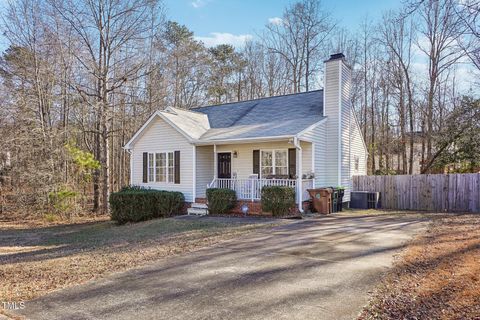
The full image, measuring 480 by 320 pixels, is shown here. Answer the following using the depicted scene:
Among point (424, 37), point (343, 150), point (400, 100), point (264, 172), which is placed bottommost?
point (264, 172)

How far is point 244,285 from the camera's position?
4797 millimetres

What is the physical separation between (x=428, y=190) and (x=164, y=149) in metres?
12.4

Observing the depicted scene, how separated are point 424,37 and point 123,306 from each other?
2473 cm

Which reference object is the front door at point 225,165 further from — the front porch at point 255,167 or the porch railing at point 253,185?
the porch railing at point 253,185

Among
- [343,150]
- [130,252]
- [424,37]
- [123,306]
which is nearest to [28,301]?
[123,306]

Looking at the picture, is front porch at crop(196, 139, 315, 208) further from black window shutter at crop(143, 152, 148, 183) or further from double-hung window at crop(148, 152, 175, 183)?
black window shutter at crop(143, 152, 148, 183)

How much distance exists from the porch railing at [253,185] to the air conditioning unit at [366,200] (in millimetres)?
3946

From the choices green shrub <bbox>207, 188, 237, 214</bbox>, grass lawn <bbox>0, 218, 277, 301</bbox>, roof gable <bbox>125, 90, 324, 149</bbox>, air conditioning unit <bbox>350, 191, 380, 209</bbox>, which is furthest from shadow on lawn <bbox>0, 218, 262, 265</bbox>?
air conditioning unit <bbox>350, 191, 380, 209</bbox>

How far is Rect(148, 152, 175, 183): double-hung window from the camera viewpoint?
1537 centimetres

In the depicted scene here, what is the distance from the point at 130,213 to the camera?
1401 centimetres

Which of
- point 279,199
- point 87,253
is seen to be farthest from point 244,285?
point 279,199

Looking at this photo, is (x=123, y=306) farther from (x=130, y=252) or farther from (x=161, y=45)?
(x=161, y=45)

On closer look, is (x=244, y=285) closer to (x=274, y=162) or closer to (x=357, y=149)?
(x=274, y=162)

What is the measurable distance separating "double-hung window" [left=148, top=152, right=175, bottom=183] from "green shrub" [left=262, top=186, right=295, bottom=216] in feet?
17.1
